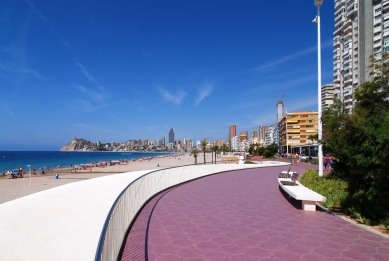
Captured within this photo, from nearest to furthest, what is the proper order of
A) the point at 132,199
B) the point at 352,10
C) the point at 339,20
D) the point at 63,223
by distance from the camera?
1. the point at 63,223
2. the point at 132,199
3. the point at 352,10
4. the point at 339,20

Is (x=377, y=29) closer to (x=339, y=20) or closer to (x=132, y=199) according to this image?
(x=339, y=20)

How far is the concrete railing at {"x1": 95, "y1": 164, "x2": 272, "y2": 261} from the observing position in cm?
280

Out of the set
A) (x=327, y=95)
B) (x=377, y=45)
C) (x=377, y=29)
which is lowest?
(x=327, y=95)

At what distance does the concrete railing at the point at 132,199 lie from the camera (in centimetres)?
280

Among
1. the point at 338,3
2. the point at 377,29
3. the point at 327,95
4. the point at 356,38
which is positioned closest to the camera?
the point at 377,29

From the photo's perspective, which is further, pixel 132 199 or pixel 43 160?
pixel 43 160

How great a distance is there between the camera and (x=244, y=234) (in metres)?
5.00

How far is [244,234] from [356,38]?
61.3 meters

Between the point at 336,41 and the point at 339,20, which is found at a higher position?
the point at 339,20

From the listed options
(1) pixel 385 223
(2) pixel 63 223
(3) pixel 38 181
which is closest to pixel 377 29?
(1) pixel 385 223

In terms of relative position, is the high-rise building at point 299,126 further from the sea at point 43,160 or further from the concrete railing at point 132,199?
the concrete railing at point 132,199

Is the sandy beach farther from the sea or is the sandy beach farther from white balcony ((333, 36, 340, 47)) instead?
white balcony ((333, 36, 340, 47))

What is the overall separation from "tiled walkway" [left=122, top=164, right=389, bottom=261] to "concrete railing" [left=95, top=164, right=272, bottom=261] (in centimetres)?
33

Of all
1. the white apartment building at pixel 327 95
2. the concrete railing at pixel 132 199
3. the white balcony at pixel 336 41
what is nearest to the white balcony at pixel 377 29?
the white balcony at pixel 336 41
